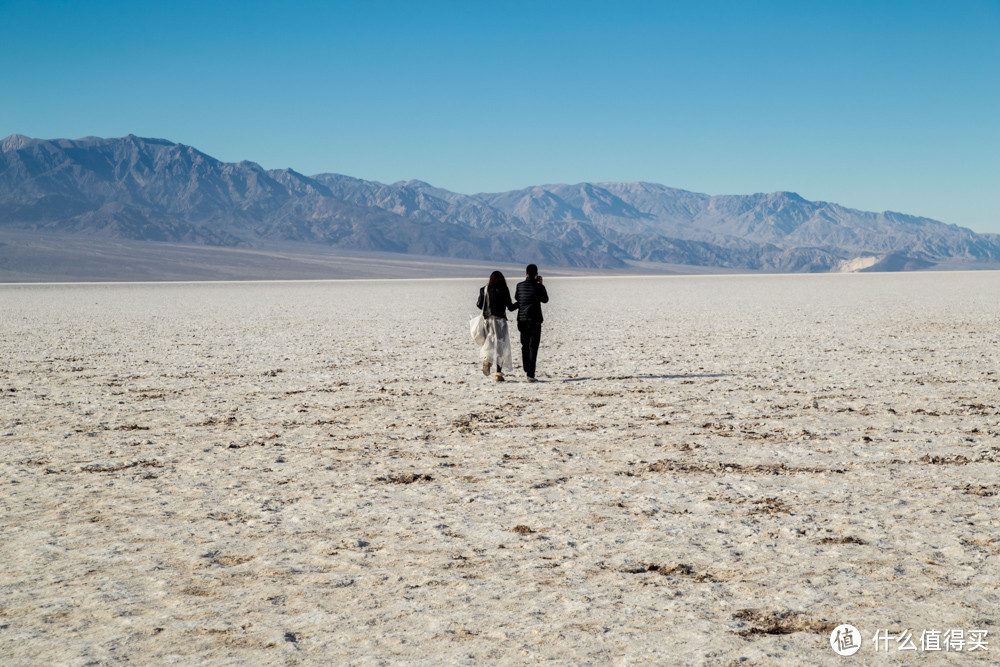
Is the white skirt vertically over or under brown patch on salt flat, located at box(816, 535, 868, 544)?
over

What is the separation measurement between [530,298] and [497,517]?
5.86m

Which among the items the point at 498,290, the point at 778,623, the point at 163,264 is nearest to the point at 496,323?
the point at 498,290

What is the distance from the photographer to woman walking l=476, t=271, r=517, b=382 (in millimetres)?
11109

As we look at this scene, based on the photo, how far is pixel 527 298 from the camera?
10.9m

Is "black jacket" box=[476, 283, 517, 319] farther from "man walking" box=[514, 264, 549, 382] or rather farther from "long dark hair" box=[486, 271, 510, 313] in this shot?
"man walking" box=[514, 264, 549, 382]

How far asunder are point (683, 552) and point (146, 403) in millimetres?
6950

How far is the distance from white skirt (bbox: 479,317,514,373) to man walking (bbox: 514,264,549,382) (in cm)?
21

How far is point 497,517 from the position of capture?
5.24m

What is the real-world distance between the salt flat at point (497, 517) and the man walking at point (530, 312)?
1.31 feet

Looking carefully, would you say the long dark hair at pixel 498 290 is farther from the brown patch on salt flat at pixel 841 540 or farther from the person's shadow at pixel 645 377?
the brown patch on salt flat at pixel 841 540

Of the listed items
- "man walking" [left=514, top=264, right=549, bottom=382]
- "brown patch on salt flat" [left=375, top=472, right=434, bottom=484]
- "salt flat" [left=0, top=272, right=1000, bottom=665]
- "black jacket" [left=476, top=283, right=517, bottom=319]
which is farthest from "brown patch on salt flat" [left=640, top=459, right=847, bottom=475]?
"black jacket" [left=476, top=283, right=517, bottom=319]

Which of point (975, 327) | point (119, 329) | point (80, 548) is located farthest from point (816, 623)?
point (119, 329)
